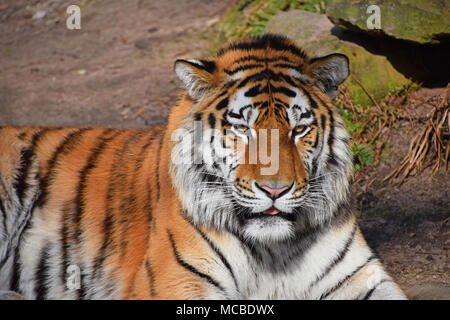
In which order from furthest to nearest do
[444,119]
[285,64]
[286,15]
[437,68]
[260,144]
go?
[286,15], [437,68], [444,119], [285,64], [260,144]

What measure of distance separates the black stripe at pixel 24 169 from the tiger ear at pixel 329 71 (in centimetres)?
170

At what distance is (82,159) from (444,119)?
8.82ft

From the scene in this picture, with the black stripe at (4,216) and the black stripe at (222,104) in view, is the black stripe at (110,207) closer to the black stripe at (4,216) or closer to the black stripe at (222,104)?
the black stripe at (4,216)

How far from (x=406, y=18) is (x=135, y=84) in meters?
3.09

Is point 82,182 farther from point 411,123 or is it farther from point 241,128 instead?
point 411,123

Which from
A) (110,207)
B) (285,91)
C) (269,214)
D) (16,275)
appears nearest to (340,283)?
(269,214)

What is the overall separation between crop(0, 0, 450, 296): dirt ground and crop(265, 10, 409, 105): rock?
12.5 inches

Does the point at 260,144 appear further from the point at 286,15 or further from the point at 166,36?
the point at 166,36

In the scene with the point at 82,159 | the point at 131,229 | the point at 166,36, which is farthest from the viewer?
the point at 166,36

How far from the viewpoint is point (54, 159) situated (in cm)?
347

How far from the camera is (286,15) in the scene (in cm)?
575

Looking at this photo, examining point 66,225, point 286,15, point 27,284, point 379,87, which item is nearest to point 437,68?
point 379,87

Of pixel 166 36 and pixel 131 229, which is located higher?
pixel 166 36

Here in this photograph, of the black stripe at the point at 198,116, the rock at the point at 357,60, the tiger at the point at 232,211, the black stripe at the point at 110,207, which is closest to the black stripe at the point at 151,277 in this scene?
the tiger at the point at 232,211
